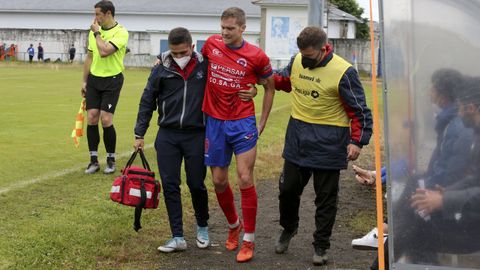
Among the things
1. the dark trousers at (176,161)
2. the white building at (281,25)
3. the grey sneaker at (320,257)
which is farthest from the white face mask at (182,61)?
the white building at (281,25)

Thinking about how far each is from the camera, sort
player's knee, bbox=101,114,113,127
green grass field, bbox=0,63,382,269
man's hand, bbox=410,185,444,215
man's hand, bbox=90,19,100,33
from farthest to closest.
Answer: player's knee, bbox=101,114,113,127 → man's hand, bbox=90,19,100,33 → green grass field, bbox=0,63,382,269 → man's hand, bbox=410,185,444,215

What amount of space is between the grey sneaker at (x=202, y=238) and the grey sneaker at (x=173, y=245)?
0.22m

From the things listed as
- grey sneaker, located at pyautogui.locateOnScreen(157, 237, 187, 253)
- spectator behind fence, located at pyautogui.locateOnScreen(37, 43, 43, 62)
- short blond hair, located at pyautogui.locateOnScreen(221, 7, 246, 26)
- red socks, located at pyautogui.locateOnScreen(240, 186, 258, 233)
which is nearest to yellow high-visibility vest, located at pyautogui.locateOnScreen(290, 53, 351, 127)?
short blond hair, located at pyautogui.locateOnScreen(221, 7, 246, 26)

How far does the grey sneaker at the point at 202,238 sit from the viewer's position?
6.52 m

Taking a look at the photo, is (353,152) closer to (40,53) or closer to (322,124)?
(322,124)

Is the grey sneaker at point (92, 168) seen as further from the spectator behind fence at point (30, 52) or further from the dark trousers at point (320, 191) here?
the spectator behind fence at point (30, 52)

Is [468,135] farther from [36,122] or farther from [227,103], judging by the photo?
[36,122]

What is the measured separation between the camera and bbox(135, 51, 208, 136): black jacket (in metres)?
6.24

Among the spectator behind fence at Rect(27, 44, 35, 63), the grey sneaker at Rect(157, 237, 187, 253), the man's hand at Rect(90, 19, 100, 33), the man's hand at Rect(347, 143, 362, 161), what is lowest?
the grey sneaker at Rect(157, 237, 187, 253)

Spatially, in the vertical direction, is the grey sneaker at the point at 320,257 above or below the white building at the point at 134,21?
below

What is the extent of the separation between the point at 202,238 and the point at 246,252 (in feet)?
1.63

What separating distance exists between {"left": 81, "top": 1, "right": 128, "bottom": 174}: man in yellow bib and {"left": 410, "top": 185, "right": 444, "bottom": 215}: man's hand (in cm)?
627

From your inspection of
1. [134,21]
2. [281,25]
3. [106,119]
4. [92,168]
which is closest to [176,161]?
[106,119]

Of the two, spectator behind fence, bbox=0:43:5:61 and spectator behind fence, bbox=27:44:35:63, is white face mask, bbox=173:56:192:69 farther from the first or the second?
spectator behind fence, bbox=0:43:5:61
